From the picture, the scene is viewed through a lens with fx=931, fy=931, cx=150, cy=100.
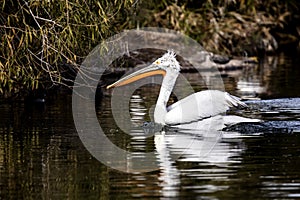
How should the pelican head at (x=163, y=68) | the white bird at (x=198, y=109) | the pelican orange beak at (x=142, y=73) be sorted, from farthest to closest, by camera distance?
the pelican orange beak at (x=142, y=73) < the pelican head at (x=163, y=68) < the white bird at (x=198, y=109)

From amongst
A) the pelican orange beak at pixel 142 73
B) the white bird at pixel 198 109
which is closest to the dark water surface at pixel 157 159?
the white bird at pixel 198 109

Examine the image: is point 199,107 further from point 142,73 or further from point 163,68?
point 142,73

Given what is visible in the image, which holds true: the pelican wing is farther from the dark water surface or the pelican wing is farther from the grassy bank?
the grassy bank

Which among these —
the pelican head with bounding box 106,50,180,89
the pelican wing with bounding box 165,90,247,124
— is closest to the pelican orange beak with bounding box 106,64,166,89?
the pelican head with bounding box 106,50,180,89

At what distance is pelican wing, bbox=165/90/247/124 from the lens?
10844 millimetres

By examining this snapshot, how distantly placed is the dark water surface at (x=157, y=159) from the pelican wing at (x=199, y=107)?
0.25 meters

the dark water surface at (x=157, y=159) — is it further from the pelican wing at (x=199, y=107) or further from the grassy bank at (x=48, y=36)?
the grassy bank at (x=48, y=36)

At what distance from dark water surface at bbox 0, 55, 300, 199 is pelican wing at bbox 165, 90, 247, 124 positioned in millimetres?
251

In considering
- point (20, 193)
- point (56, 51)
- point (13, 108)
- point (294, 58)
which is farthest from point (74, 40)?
point (294, 58)

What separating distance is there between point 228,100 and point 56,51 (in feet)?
7.14

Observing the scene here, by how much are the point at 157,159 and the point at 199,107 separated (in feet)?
7.48

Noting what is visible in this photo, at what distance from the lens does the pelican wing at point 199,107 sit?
427 inches

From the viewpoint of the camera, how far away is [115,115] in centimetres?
1218

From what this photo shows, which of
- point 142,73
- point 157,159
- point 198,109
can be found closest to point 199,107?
point 198,109
